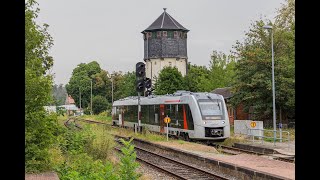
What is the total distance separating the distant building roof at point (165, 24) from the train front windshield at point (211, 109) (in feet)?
186

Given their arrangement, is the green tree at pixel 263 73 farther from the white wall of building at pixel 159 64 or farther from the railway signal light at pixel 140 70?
the white wall of building at pixel 159 64

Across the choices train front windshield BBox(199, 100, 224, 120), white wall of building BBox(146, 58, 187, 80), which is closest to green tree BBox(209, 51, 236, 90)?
white wall of building BBox(146, 58, 187, 80)

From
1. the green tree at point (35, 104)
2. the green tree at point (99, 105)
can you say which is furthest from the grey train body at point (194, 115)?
the green tree at point (99, 105)

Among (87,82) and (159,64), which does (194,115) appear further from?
(87,82)

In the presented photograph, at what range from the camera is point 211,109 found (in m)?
24.6

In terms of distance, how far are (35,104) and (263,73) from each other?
2572cm

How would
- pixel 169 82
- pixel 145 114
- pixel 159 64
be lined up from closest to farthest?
pixel 145 114
pixel 169 82
pixel 159 64

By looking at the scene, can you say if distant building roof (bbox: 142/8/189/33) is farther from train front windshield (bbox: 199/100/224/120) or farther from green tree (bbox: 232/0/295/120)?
train front windshield (bbox: 199/100/224/120)

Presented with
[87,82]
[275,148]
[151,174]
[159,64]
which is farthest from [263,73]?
[87,82]

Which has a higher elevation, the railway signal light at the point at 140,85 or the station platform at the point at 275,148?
the railway signal light at the point at 140,85

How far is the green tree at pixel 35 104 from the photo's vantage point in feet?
33.4
